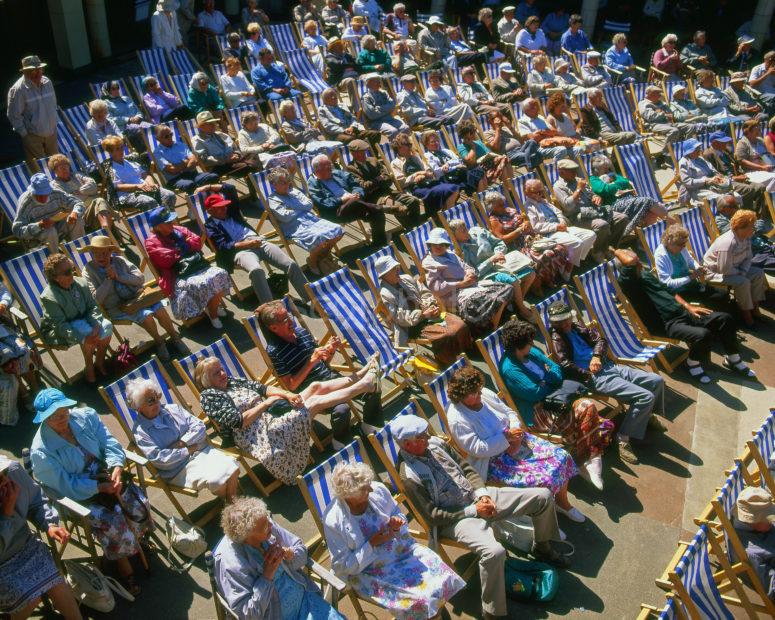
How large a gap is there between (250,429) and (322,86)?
8361mm

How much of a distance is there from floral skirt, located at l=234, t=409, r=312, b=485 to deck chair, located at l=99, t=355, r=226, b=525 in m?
0.45

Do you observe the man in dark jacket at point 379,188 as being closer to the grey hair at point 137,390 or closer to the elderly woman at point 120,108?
the elderly woman at point 120,108

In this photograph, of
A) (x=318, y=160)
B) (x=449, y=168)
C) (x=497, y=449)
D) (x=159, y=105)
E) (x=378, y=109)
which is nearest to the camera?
(x=497, y=449)

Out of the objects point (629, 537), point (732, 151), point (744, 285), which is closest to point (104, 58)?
point (732, 151)

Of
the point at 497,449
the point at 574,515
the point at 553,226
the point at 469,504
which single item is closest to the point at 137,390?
the point at 469,504

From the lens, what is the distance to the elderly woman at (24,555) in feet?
13.3

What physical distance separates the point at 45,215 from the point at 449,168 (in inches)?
177

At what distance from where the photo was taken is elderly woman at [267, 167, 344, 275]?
25.4 ft

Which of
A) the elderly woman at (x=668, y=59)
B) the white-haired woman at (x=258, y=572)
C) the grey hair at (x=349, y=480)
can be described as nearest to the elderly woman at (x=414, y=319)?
the grey hair at (x=349, y=480)

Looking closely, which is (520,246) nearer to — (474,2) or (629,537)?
(629,537)

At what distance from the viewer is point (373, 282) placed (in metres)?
6.65

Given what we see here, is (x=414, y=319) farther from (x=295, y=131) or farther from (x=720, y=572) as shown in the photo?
(x=295, y=131)

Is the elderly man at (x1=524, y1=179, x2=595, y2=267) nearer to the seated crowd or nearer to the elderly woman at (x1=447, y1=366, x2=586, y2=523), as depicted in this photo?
the seated crowd

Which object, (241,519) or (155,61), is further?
(155,61)
